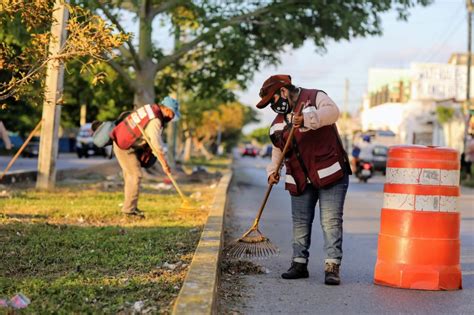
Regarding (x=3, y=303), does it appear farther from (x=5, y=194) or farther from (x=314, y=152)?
(x=5, y=194)

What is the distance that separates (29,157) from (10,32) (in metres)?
25.4

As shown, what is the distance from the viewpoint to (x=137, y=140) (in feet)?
34.9

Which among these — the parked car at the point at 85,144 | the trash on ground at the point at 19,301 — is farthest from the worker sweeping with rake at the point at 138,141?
the parked car at the point at 85,144

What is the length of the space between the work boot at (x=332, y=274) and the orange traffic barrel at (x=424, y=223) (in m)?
0.43

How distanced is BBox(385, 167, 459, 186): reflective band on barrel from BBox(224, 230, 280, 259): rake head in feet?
4.32

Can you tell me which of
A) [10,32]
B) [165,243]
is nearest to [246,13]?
[10,32]

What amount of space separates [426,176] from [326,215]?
3.04ft

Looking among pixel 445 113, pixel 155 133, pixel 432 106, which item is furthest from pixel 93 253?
pixel 432 106

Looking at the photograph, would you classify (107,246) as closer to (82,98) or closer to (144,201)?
(144,201)

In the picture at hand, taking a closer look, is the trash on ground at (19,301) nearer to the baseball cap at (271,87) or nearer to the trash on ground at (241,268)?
the trash on ground at (241,268)

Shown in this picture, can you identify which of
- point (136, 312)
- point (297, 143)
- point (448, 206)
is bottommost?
point (136, 312)

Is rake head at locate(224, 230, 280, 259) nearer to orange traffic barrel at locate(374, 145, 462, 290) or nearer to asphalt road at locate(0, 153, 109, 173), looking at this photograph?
orange traffic barrel at locate(374, 145, 462, 290)

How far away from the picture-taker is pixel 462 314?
18.8 ft

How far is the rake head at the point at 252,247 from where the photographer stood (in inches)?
279
